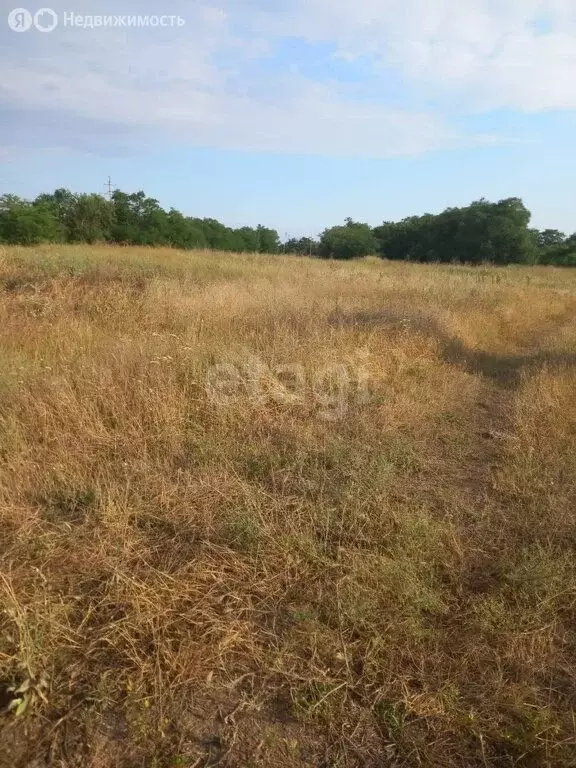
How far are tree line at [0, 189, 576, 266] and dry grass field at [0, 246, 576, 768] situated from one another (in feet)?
72.1

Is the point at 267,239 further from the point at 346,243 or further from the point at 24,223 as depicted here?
the point at 24,223

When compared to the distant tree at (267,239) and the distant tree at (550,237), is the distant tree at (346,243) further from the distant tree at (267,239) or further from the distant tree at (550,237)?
the distant tree at (550,237)

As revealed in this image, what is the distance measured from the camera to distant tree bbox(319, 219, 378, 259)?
124 ft

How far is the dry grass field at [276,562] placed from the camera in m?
1.78

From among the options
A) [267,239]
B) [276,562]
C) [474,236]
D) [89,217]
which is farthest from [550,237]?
[276,562]

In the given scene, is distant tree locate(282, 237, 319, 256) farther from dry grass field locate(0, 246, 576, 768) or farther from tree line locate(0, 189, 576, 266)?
dry grass field locate(0, 246, 576, 768)

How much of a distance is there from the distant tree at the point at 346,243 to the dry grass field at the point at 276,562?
33286mm

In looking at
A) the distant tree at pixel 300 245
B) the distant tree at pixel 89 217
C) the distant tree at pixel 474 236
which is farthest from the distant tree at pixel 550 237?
the distant tree at pixel 89 217

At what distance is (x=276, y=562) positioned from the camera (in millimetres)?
2482

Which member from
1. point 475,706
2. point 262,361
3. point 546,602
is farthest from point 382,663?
point 262,361

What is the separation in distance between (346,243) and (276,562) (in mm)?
38030

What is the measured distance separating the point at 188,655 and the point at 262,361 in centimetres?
333

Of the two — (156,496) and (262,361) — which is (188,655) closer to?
(156,496)

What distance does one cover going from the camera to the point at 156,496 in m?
2.90
